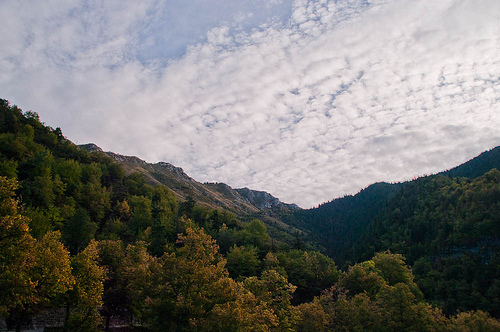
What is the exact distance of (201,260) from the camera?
2272cm

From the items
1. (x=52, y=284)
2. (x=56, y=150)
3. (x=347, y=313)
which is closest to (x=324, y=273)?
(x=347, y=313)

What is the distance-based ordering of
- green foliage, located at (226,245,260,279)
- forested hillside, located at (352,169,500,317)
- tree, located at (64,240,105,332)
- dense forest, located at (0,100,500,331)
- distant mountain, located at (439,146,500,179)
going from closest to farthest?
dense forest, located at (0,100,500,331) < tree, located at (64,240,105,332) < green foliage, located at (226,245,260,279) < forested hillside, located at (352,169,500,317) < distant mountain, located at (439,146,500,179)

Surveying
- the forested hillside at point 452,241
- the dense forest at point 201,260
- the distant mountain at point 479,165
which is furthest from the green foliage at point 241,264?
the distant mountain at point 479,165

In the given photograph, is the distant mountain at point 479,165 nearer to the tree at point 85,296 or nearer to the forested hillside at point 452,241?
the forested hillside at point 452,241

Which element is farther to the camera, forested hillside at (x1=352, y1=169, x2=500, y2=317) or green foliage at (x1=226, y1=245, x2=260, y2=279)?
forested hillside at (x1=352, y1=169, x2=500, y2=317)

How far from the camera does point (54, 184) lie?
67.2 metres

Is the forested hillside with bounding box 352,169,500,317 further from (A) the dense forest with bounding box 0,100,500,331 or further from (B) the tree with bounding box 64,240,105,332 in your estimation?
(B) the tree with bounding box 64,240,105,332

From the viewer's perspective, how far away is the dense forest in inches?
848

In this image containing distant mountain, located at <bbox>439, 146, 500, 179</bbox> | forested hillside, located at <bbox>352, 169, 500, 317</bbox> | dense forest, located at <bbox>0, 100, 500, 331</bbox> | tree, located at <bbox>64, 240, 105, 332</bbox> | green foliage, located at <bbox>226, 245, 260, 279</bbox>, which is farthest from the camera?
distant mountain, located at <bbox>439, 146, 500, 179</bbox>

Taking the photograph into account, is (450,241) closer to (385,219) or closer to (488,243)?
(488,243)

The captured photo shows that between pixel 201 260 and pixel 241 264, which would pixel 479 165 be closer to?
pixel 241 264

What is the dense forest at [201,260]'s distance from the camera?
70.6 ft

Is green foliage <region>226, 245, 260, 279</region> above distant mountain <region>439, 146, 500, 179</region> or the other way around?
the other way around

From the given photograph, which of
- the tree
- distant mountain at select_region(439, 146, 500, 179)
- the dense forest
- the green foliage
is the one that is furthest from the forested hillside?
the tree
